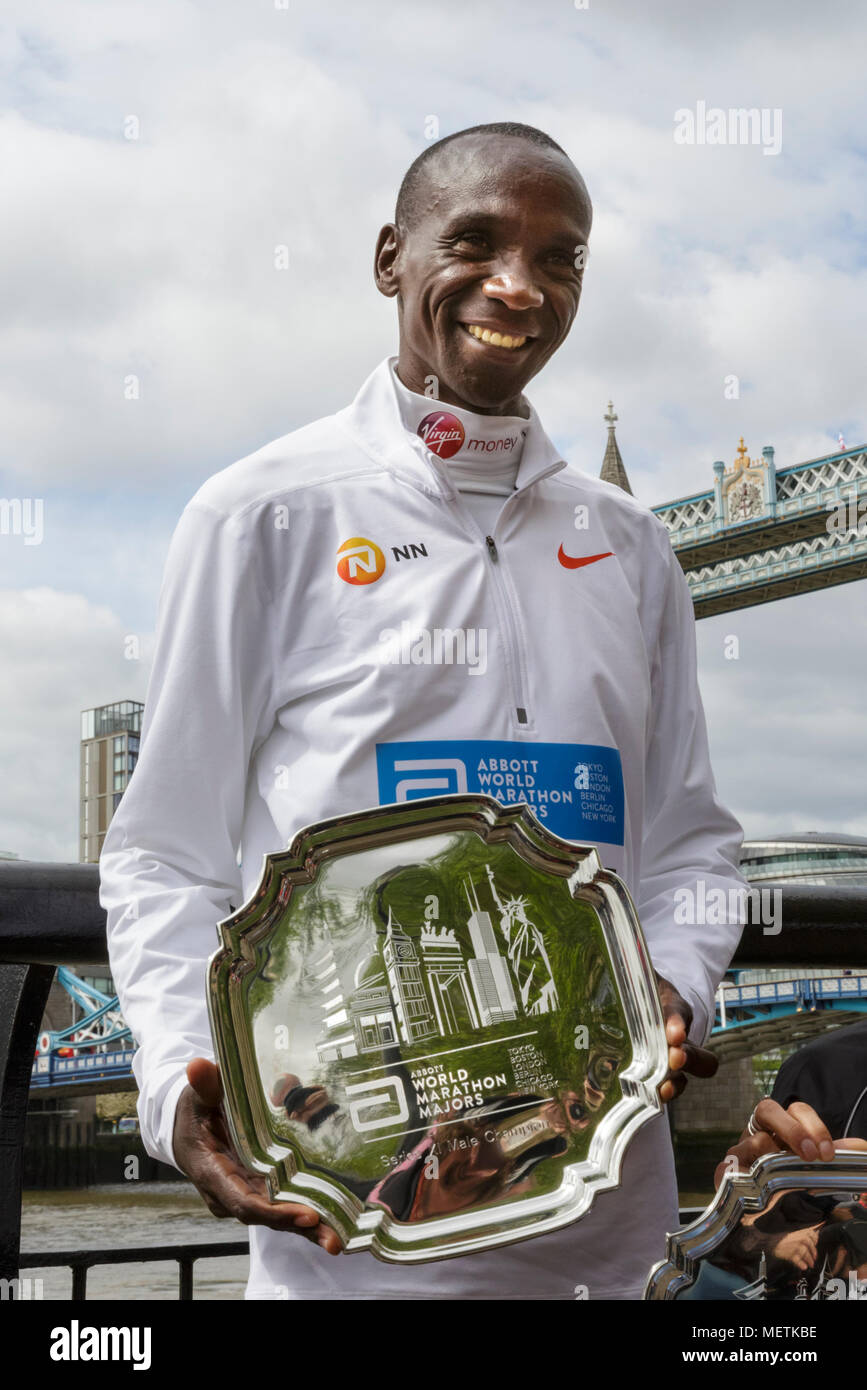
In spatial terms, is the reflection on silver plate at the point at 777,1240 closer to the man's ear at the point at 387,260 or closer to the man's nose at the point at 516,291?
the man's nose at the point at 516,291

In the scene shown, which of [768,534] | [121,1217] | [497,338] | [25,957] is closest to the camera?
[497,338]

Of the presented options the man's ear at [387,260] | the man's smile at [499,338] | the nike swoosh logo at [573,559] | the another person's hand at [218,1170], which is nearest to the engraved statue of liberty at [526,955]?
the another person's hand at [218,1170]

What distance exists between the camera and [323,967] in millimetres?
968

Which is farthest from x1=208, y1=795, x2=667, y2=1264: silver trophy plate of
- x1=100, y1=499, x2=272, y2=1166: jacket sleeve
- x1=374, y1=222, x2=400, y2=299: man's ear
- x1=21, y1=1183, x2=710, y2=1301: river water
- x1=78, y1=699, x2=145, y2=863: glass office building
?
x1=78, y1=699, x2=145, y2=863: glass office building

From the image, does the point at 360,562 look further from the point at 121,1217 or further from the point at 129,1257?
→ the point at 121,1217

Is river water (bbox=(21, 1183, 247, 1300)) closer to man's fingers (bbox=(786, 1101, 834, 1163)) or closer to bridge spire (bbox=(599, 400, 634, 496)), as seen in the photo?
man's fingers (bbox=(786, 1101, 834, 1163))

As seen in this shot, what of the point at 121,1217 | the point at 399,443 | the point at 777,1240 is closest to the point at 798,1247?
the point at 777,1240

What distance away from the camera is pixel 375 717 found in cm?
112

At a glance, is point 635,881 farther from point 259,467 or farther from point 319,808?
point 259,467

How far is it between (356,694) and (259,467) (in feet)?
0.69

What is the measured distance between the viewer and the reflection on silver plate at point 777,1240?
0.89m

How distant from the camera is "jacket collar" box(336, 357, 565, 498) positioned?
1.21 meters

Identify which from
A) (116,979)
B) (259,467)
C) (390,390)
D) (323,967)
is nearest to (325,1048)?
(323,967)

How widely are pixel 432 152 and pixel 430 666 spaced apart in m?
0.45
